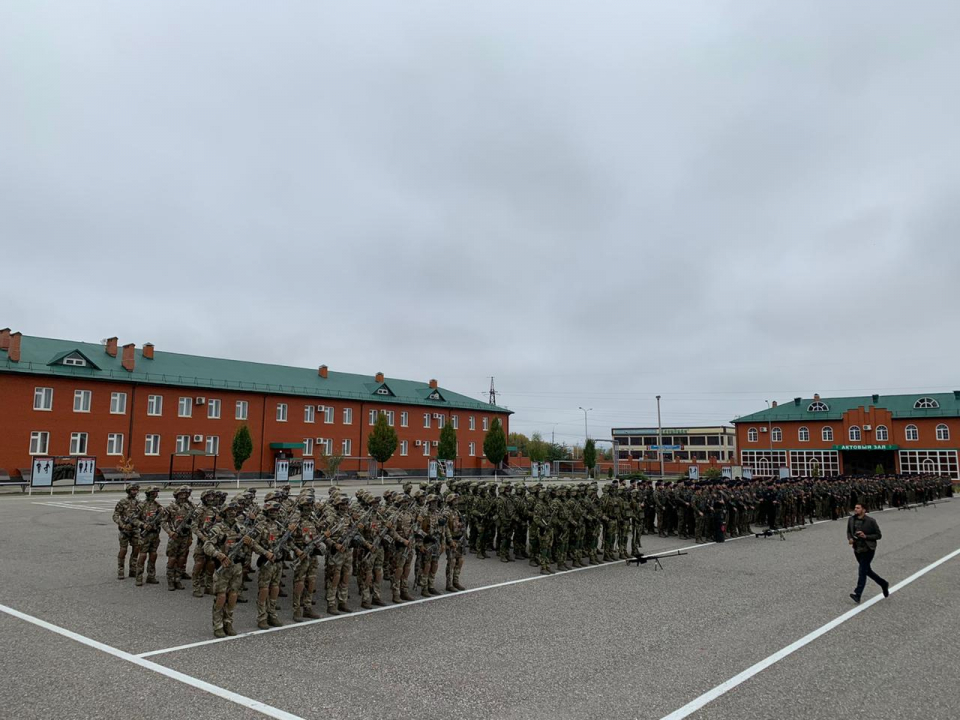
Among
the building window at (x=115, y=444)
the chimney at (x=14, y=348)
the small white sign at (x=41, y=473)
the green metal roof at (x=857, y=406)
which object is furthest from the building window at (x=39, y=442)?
the green metal roof at (x=857, y=406)

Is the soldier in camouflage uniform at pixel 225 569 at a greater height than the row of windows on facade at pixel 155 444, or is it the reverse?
the row of windows on facade at pixel 155 444

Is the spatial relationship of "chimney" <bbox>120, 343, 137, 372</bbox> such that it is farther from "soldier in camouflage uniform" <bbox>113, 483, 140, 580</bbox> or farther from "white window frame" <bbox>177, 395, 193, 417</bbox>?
"soldier in camouflage uniform" <bbox>113, 483, 140, 580</bbox>

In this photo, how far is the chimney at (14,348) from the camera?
38938 mm

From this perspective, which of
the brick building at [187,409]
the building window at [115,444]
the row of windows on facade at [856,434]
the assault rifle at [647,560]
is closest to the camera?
the assault rifle at [647,560]

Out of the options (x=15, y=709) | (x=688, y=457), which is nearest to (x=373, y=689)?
(x=15, y=709)

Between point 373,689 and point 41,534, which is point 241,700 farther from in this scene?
point 41,534

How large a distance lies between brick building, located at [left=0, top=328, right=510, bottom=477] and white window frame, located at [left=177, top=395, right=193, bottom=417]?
0.24 ft

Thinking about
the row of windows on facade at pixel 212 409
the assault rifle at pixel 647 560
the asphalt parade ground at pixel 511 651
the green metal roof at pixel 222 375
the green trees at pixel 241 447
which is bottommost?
the assault rifle at pixel 647 560

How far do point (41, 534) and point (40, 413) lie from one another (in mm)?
27480

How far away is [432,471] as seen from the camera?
5316 centimetres

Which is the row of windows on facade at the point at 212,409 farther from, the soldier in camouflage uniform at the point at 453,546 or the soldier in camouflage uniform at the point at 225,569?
the soldier in camouflage uniform at the point at 225,569

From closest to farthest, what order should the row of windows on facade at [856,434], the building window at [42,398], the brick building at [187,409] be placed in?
the building window at [42,398]
the brick building at [187,409]
the row of windows on facade at [856,434]

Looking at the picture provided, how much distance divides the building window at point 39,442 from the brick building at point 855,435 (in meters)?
59.2

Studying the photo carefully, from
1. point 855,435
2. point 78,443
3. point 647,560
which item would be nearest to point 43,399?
point 78,443
